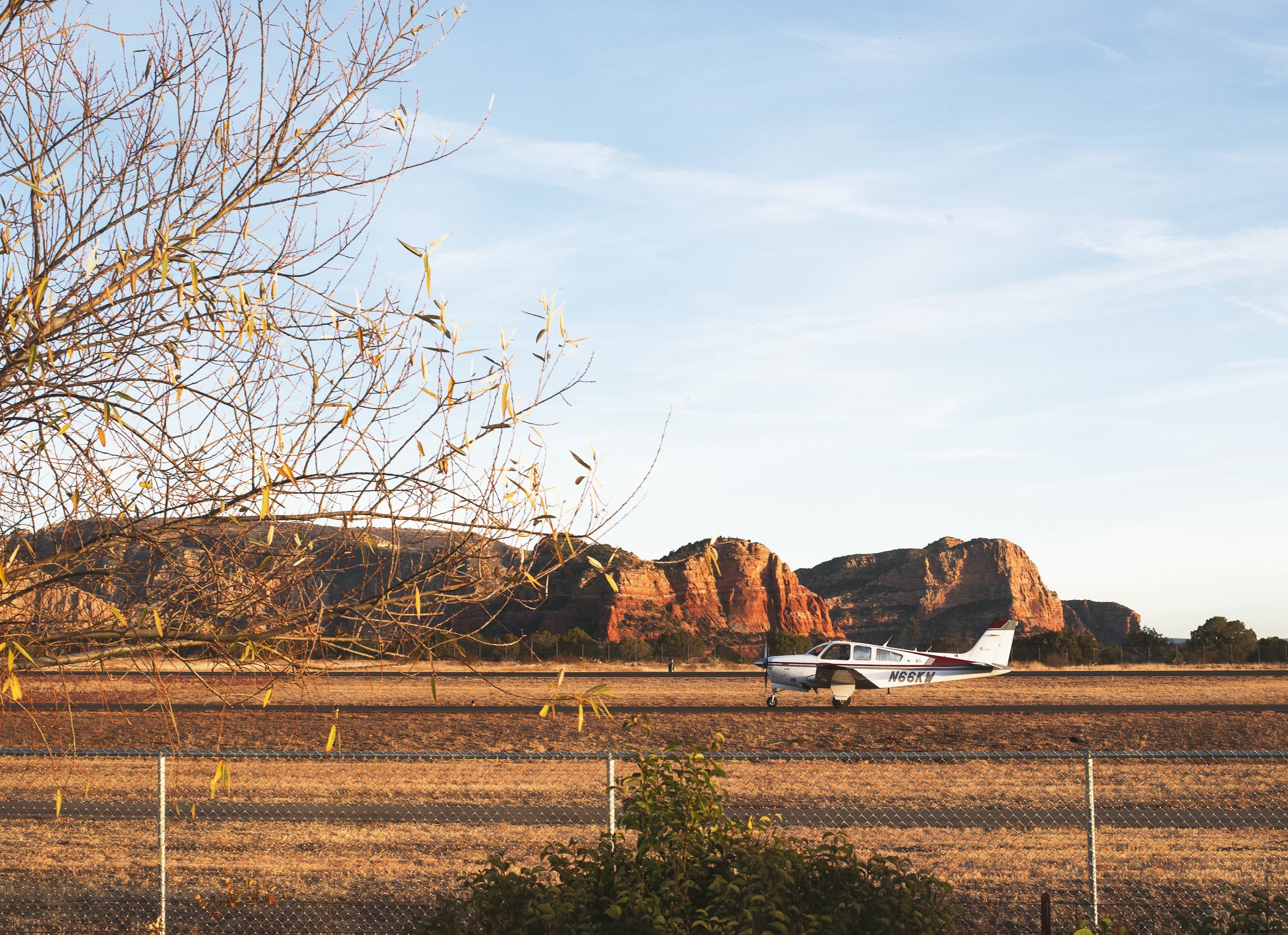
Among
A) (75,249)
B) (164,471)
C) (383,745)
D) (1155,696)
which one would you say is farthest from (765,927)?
(1155,696)

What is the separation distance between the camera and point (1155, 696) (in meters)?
33.9

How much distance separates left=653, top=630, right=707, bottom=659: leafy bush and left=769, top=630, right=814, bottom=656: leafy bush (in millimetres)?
7264

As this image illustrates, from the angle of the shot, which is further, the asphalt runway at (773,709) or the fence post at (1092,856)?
the asphalt runway at (773,709)

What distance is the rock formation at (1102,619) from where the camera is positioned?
514 ft

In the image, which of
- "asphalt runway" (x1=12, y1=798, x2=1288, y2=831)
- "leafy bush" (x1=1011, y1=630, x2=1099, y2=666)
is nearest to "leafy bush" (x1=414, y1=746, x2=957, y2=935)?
"asphalt runway" (x1=12, y1=798, x2=1288, y2=831)

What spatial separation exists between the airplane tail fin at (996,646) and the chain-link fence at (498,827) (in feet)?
61.3

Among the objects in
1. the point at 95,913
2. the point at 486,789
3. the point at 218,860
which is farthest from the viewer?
the point at 486,789

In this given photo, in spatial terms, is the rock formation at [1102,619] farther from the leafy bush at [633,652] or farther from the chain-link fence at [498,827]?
the chain-link fence at [498,827]

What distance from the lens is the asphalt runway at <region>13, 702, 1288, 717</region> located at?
25.5 m

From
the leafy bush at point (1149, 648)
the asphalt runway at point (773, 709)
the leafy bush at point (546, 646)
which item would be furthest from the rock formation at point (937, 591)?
the asphalt runway at point (773, 709)

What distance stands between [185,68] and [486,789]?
11516 mm

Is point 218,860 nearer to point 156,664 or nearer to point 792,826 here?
point 792,826

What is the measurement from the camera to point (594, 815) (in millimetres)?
12016

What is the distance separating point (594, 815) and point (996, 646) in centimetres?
2747
